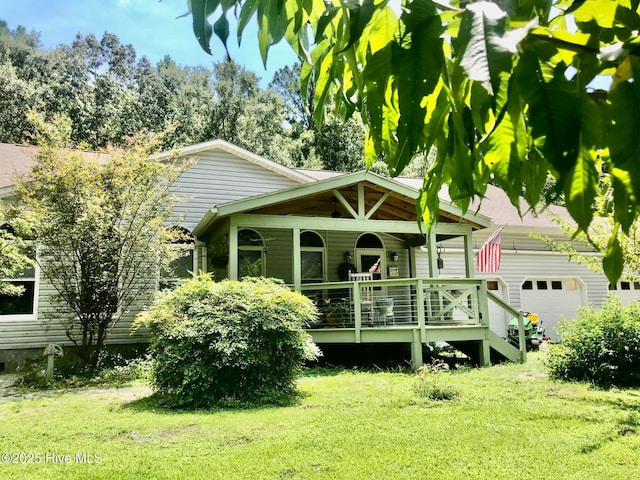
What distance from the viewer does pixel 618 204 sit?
2.30ft

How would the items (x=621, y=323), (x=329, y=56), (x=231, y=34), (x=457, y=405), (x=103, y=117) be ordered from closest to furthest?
(x=231, y=34) → (x=329, y=56) → (x=457, y=405) → (x=621, y=323) → (x=103, y=117)

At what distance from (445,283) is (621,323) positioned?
11.1 ft

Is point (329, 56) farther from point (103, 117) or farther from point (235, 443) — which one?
point (103, 117)

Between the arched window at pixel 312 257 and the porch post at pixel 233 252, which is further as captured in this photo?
the arched window at pixel 312 257

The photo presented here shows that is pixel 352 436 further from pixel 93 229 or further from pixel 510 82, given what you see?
pixel 93 229

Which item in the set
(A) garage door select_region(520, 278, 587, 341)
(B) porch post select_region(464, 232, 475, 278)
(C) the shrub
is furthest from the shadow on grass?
(A) garage door select_region(520, 278, 587, 341)

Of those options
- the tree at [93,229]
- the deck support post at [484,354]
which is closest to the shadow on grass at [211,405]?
the tree at [93,229]

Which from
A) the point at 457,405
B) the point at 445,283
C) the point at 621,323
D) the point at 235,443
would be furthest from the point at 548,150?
the point at 445,283

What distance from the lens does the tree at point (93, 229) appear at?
1008cm

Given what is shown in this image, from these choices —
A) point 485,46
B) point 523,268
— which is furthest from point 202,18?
point 523,268

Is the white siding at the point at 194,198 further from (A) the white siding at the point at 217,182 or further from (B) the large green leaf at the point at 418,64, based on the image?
(B) the large green leaf at the point at 418,64

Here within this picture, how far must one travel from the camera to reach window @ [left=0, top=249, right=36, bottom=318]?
11.2 m

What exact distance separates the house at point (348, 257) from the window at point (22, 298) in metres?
0.03

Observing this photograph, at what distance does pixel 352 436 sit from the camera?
5.11 meters
